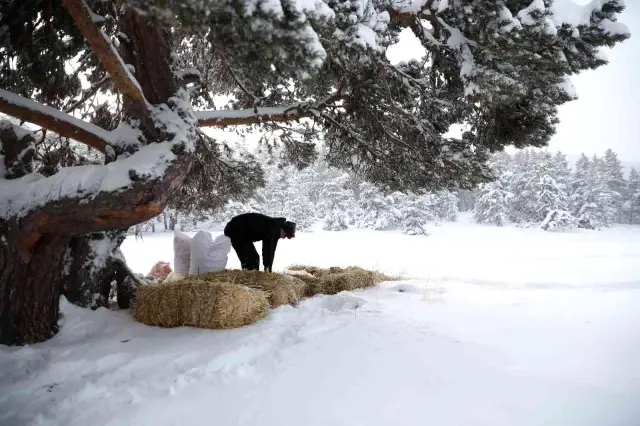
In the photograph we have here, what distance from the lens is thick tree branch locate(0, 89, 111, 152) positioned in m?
3.56

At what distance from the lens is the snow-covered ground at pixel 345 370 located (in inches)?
88.9

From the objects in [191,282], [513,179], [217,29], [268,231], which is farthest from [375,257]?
[513,179]

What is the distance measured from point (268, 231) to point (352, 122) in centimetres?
242

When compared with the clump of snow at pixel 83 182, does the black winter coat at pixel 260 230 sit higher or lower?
lower

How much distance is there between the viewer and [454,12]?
3.26 meters

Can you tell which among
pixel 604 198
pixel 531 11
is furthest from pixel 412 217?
pixel 604 198

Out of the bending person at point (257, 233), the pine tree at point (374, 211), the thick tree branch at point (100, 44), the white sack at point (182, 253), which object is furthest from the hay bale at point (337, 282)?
the pine tree at point (374, 211)

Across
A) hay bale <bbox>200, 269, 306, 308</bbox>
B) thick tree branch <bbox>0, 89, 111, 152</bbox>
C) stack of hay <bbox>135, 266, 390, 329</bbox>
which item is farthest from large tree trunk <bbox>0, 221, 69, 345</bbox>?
hay bale <bbox>200, 269, 306, 308</bbox>

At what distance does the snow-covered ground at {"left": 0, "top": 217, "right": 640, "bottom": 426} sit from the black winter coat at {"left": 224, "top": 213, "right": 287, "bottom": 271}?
1.77 metres

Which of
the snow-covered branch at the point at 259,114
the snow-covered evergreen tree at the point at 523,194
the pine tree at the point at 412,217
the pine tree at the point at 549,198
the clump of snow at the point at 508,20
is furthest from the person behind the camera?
the snow-covered evergreen tree at the point at 523,194

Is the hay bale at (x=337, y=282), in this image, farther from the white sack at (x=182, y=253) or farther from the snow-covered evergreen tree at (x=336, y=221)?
the snow-covered evergreen tree at (x=336, y=221)

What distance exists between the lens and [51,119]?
3748 mm

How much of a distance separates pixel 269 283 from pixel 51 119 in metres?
3.26

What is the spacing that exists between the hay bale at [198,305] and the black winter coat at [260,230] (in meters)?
2.10
